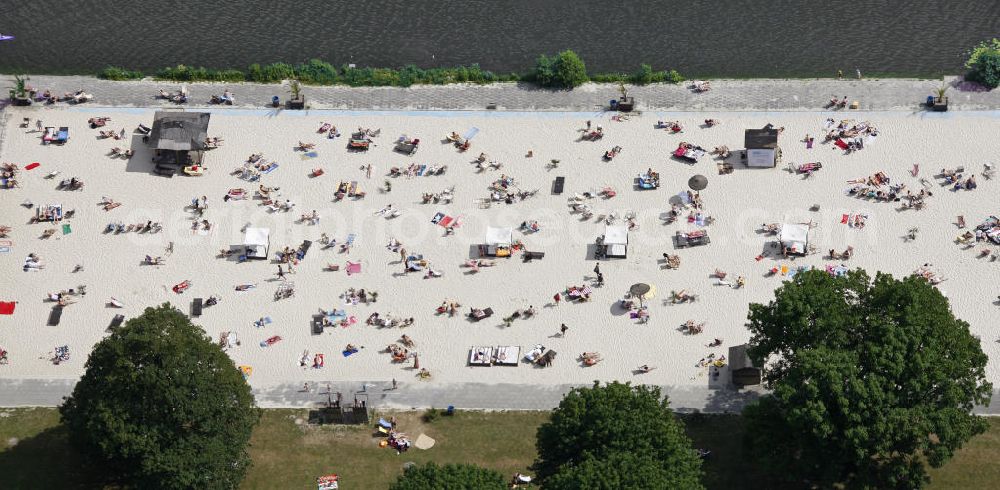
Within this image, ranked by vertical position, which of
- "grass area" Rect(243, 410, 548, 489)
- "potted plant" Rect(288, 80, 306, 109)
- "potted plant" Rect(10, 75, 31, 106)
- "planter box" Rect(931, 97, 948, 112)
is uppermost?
"planter box" Rect(931, 97, 948, 112)

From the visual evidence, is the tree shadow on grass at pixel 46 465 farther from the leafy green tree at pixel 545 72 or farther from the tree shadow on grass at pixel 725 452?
the leafy green tree at pixel 545 72

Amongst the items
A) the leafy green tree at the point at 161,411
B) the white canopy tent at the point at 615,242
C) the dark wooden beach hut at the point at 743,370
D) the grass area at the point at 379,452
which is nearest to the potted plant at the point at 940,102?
the white canopy tent at the point at 615,242

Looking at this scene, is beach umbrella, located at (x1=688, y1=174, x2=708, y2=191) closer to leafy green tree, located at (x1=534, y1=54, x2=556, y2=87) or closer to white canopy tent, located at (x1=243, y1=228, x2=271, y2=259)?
leafy green tree, located at (x1=534, y1=54, x2=556, y2=87)

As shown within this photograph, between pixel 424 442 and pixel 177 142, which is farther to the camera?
pixel 177 142

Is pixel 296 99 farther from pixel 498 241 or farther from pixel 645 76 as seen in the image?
pixel 645 76

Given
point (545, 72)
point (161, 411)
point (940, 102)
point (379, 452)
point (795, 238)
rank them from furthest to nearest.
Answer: point (545, 72)
point (940, 102)
point (795, 238)
point (379, 452)
point (161, 411)

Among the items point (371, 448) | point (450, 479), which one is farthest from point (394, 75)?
point (450, 479)

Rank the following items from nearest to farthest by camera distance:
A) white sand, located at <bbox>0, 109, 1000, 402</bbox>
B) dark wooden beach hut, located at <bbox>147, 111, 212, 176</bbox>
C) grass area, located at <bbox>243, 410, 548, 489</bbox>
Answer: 1. grass area, located at <bbox>243, 410, 548, 489</bbox>
2. white sand, located at <bbox>0, 109, 1000, 402</bbox>
3. dark wooden beach hut, located at <bbox>147, 111, 212, 176</bbox>

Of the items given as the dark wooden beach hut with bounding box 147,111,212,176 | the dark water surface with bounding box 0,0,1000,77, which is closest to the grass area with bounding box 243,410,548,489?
the dark wooden beach hut with bounding box 147,111,212,176
